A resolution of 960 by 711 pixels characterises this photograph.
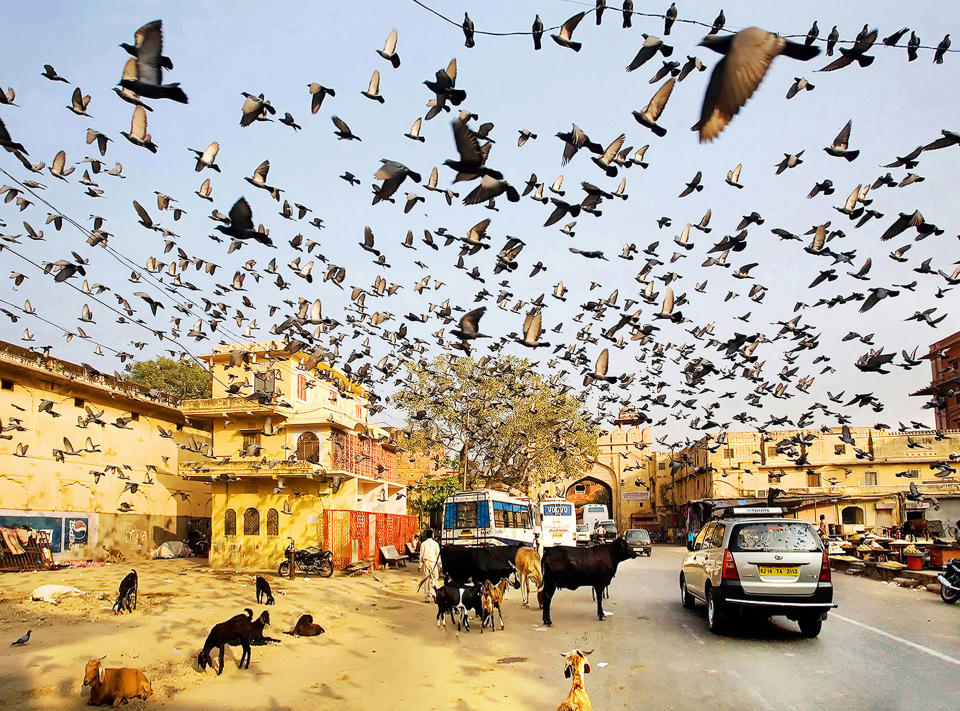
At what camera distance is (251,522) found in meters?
30.1

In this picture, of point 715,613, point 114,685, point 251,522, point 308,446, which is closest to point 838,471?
point 308,446

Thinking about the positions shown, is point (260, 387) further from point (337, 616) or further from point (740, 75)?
point (740, 75)

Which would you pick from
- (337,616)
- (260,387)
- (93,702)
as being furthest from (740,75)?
(260,387)

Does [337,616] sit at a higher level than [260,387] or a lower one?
lower

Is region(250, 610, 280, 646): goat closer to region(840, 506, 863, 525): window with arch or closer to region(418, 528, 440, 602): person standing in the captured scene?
region(418, 528, 440, 602): person standing

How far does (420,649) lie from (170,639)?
405 cm

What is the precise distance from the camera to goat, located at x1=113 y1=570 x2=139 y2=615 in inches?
595

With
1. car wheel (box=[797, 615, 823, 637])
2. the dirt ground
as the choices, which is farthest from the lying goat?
car wheel (box=[797, 615, 823, 637])

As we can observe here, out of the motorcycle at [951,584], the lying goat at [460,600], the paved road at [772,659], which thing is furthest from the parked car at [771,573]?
the motorcycle at [951,584]

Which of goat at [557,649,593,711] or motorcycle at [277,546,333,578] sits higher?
goat at [557,649,593,711]

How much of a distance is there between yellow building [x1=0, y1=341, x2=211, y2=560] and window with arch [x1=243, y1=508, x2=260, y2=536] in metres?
2.64

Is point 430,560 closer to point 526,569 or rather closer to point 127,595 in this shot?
point 526,569

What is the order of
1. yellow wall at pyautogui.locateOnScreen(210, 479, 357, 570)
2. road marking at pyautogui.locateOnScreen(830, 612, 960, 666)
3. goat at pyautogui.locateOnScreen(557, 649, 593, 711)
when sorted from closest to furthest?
1. goat at pyautogui.locateOnScreen(557, 649, 593, 711)
2. road marking at pyautogui.locateOnScreen(830, 612, 960, 666)
3. yellow wall at pyautogui.locateOnScreen(210, 479, 357, 570)

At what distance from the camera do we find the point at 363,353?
626 inches
